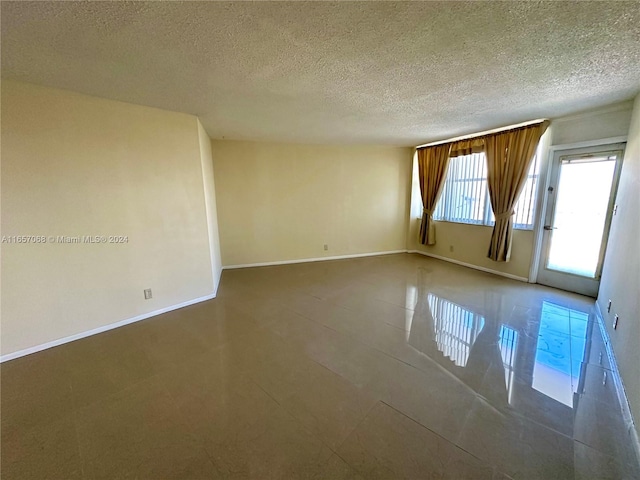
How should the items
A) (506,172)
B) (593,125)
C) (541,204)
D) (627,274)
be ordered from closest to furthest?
(627,274), (593,125), (541,204), (506,172)

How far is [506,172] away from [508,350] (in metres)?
3.02

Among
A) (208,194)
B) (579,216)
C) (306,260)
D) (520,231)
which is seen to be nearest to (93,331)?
(208,194)

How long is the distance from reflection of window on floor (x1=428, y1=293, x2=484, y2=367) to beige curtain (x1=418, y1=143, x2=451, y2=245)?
2.63m

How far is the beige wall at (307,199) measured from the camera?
16.4 feet

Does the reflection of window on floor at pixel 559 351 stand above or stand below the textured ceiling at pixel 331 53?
below

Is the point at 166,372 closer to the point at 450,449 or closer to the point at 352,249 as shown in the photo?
the point at 450,449

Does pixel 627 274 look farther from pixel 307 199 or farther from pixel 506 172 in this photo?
pixel 307 199

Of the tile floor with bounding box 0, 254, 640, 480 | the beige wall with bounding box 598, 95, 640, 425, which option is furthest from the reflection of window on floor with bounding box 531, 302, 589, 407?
the beige wall with bounding box 598, 95, 640, 425

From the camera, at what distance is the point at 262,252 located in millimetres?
5363

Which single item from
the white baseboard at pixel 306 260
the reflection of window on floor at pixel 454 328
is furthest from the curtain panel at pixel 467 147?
the reflection of window on floor at pixel 454 328

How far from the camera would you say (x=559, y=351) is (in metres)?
2.32

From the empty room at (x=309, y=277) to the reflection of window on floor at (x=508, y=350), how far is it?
24 mm

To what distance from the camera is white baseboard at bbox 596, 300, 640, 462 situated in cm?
148

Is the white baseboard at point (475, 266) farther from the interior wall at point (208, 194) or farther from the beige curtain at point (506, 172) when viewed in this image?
the interior wall at point (208, 194)
